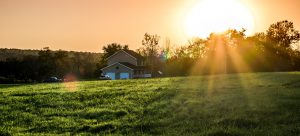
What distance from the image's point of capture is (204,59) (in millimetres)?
81188

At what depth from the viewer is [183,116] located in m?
21.1

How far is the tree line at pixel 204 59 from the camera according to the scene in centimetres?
7731

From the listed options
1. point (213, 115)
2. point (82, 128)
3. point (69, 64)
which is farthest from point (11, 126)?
point (69, 64)

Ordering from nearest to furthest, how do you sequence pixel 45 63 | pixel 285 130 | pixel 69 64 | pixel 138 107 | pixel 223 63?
1. pixel 285 130
2. pixel 138 107
3. pixel 223 63
4. pixel 45 63
5. pixel 69 64

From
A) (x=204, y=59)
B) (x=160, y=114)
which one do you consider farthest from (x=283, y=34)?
(x=160, y=114)

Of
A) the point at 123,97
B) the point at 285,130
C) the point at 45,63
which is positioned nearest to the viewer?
the point at 285,130

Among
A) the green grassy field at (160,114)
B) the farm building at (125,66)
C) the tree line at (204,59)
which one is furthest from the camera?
the farm building at (125,66)

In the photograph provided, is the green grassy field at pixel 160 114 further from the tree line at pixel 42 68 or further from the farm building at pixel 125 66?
the farm building at pixel 125 66

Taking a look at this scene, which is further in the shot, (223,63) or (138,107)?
(223,63)

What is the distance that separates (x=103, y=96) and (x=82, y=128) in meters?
11.6

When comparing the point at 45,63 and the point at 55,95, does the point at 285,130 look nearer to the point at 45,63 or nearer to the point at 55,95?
the point at 55,95

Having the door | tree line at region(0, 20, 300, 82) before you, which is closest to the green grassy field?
tree line at region(0, 20, 300, 82)

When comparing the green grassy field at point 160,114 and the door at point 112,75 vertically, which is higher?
the door at point 112,75

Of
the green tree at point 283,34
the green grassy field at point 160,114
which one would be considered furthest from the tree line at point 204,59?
the green grassy field at point 160,114
